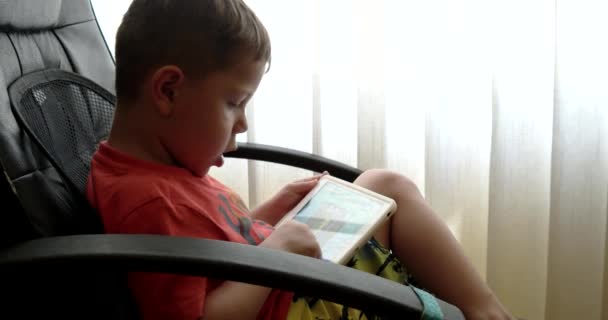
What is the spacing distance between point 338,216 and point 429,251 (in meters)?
0.14

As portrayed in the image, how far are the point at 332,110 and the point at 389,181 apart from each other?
0.45 metres

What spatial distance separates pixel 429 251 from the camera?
1.02 m

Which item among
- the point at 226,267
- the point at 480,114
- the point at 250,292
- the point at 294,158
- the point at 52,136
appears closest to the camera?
the point at 226,267

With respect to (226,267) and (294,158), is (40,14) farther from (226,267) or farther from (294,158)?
(226,267)

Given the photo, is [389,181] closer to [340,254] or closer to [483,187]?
[340,254]

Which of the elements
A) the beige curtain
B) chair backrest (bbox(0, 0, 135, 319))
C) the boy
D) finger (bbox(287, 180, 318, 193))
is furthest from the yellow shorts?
the beige curtain

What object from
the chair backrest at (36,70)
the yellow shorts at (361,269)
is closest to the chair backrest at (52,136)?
the chair backrest at (36,70)

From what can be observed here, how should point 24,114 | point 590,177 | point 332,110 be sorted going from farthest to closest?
point 332,110 < point 590,177 < point 24,114

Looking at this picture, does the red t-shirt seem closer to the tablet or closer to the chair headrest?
the tablet

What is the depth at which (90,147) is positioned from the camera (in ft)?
3.22

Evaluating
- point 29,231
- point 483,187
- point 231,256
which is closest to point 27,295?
point 29,231

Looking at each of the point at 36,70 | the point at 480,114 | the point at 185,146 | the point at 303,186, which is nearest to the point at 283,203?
the point at 303,186

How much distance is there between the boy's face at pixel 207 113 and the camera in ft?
2.84

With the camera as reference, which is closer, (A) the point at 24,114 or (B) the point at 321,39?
(A) the point at 24,114
